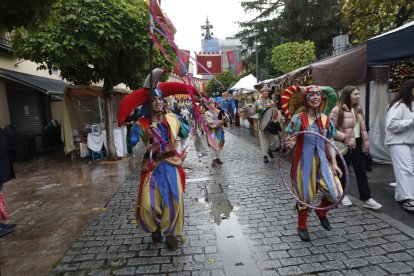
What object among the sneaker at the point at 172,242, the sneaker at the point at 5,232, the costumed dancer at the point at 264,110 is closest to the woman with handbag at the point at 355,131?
the sneaker at the point at 172,242

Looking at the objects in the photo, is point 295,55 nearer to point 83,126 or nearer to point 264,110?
point 264,110

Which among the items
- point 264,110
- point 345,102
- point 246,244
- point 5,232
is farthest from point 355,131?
point 5,232

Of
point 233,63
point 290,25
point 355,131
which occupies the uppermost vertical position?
point 290,25

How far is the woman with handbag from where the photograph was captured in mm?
4473

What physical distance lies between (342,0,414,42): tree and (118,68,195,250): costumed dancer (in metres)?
7.46

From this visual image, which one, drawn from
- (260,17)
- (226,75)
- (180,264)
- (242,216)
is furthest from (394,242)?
(226,75)

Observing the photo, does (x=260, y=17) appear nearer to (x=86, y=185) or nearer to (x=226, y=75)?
(x=226, y=75)

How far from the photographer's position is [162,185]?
345 cm

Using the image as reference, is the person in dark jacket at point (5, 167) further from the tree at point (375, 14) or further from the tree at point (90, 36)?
the tree at point (375, 14)

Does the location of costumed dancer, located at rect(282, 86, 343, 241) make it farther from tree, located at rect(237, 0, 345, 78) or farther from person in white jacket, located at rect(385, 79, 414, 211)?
tree, located at rect(237, 0, 345, 78)

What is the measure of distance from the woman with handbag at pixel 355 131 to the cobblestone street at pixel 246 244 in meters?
0.27

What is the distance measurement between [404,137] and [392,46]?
166cm

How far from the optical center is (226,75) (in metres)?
42.6

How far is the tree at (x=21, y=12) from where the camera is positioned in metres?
2.56
